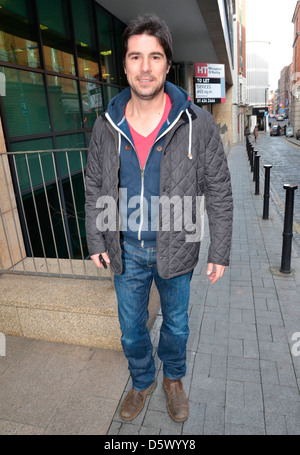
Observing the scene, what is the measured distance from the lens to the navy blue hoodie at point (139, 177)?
1.90 metres

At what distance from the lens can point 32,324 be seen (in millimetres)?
3197

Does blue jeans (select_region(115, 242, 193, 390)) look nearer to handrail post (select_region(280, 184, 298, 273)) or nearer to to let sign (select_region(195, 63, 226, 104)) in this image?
handrail post (select_region(280, 184, 298, 273))

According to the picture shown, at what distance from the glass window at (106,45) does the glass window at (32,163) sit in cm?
330

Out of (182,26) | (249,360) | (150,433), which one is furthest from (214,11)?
(150,433)

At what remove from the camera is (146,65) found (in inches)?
70.5

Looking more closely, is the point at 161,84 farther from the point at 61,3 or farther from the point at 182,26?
the point at 182,26

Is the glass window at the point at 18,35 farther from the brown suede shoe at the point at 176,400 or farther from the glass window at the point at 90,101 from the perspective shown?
the brown suede shoe at the point at 176,400

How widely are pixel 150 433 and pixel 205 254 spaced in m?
3.38

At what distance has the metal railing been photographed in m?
3.40
